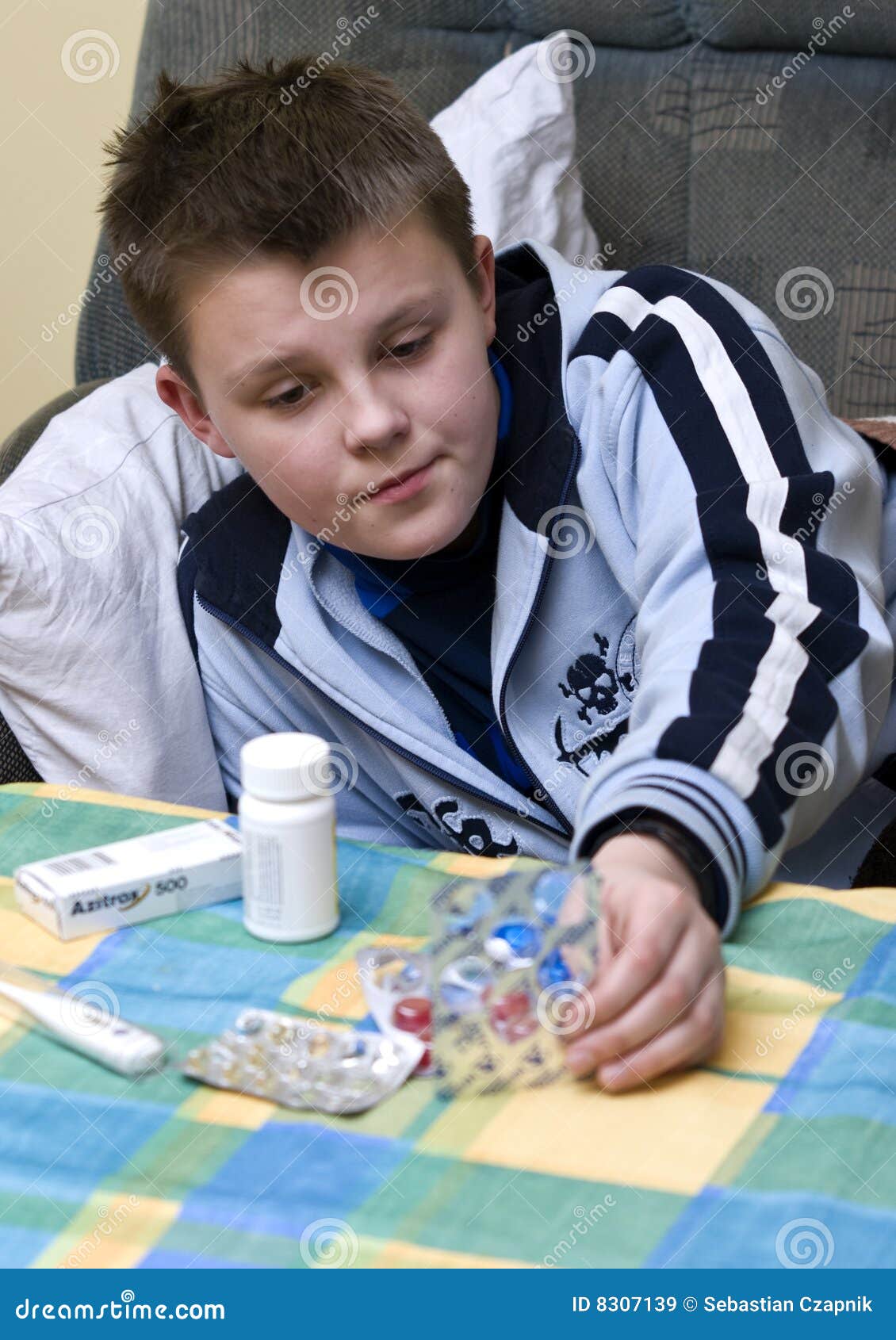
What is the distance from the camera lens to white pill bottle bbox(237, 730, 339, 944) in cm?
71

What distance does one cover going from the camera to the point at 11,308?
80.4 inches

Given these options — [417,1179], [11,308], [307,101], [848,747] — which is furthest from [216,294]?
[11,308]

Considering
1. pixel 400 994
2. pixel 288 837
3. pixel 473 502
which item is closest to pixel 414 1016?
pixel 400 994

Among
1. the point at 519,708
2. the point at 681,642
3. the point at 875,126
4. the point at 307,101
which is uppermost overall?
the point at 307,101

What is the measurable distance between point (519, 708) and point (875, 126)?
695 millimetres

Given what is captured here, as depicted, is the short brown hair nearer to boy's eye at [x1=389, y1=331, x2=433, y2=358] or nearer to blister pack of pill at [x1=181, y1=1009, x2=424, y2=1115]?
boy's eye at [x1=389, y1=331, x2=433, y2=358]

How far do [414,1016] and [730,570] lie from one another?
0.33m

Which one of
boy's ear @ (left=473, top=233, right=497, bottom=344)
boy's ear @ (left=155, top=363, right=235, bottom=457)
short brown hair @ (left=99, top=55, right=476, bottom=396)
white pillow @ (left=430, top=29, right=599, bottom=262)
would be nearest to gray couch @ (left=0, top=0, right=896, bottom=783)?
white pillow @ (left=430, top=29, right=599, bottom=262)

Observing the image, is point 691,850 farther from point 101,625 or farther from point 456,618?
point 101,625

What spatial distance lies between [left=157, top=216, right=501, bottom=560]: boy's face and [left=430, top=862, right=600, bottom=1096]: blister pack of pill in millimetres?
394

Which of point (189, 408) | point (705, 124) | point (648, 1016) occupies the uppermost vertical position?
point (705, 124)

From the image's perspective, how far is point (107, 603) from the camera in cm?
107

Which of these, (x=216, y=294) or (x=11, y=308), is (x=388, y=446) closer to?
(x=216, y=294)
